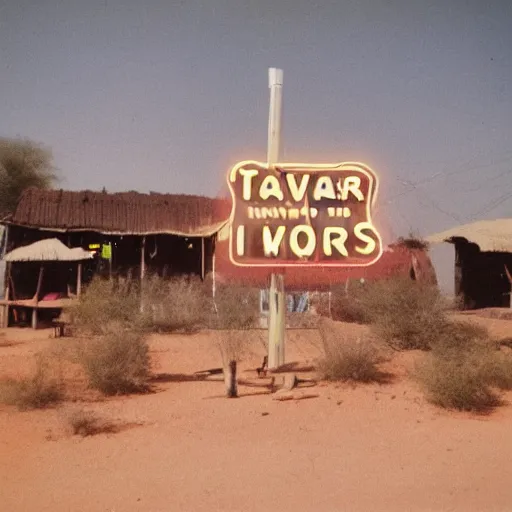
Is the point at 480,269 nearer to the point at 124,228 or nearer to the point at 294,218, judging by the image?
the point at 124,228

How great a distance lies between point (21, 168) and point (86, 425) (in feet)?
116

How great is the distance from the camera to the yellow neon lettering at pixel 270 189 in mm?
10422

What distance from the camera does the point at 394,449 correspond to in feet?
20.3

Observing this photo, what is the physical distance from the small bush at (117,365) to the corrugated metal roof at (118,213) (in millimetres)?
10753

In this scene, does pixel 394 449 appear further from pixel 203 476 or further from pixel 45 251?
pixel 45 251

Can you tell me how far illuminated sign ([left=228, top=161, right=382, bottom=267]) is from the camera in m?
10.3

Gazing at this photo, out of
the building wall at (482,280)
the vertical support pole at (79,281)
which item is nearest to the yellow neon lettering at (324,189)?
the vertical support pole at (79,281)

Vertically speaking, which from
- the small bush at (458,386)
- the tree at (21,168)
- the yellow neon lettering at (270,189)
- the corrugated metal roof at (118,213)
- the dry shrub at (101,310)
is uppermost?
the tree at (21,168)

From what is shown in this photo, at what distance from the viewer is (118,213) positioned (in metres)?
20.6

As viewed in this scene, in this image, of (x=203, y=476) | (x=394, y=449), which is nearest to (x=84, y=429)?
(x=203, y=476)

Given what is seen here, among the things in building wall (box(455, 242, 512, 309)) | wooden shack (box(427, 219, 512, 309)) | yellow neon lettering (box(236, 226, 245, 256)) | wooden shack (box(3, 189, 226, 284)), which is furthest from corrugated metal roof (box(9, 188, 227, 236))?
building wall (box(455, 242, 512, 309))

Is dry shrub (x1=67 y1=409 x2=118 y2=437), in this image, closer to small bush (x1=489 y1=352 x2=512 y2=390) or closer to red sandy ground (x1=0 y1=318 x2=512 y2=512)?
red sandy ground (x1=0 y1=318 x2=512 y2=512)

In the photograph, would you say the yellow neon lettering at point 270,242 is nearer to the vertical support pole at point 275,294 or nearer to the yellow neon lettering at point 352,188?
the vertical support pole at point 275,294

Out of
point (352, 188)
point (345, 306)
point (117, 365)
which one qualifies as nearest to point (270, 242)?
point (352, 188)
